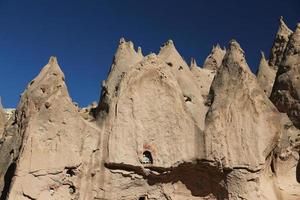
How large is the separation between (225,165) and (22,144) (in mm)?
5825

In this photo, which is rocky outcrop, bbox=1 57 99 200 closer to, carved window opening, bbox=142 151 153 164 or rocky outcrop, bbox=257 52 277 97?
carved window opening, bbox=142 151 153 164

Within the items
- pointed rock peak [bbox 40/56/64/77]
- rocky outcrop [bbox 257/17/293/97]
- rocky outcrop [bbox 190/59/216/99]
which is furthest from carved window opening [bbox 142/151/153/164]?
rocky outcrop [bbox 257/17/293/97]

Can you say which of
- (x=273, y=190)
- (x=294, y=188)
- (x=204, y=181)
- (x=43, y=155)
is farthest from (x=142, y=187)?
(x=294, y=188)

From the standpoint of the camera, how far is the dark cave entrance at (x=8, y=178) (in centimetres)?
1116

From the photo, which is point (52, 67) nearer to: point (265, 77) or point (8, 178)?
point (8, 178)

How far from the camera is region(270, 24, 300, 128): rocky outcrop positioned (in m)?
17.0

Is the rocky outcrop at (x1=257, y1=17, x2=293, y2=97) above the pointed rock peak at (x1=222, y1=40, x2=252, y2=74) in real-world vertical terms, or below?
above

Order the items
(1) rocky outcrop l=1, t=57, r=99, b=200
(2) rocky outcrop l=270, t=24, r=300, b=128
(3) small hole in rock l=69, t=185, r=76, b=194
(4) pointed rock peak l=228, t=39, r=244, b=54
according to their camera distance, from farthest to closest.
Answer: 1. (2) rocky outcrop l=270, t=24, r=300, b=128
2. (4) pointed rock peak l=228, t=39, r=244, b=54
3. (3) small hole in rock l=69, t=185, r=76, b=194
4. (1) rocky outcrop l=1, t=57, r=99, b=200

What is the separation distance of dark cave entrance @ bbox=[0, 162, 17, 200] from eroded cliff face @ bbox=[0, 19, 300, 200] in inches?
1.5

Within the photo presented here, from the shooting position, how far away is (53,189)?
37.1 feet

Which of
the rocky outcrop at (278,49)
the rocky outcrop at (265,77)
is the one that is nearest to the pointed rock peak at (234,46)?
the rocky outcrop at (265,77)

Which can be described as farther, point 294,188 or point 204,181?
point 294,188

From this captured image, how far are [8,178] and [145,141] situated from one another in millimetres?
3961

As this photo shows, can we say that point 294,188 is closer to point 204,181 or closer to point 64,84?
point 204,181
